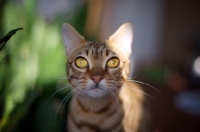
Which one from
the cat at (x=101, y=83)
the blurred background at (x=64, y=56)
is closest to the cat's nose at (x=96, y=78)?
the cat at (x=101, y=83)

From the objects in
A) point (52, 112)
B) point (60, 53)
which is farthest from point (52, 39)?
point (52, 112)

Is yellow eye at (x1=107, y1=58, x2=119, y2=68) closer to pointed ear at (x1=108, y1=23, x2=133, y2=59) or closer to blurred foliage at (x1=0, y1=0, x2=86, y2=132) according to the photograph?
pointed ear at (x1=108, y1=23, x2=133, y2=59)

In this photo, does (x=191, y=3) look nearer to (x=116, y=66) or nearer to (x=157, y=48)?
(x=157, y=48)

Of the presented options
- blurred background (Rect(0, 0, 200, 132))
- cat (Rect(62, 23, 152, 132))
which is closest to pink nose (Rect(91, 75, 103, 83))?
cat (Rect(62, 23, 152, 132))

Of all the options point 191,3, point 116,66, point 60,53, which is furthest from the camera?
point 191,3

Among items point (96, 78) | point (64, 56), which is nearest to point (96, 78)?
point (96, 78)
